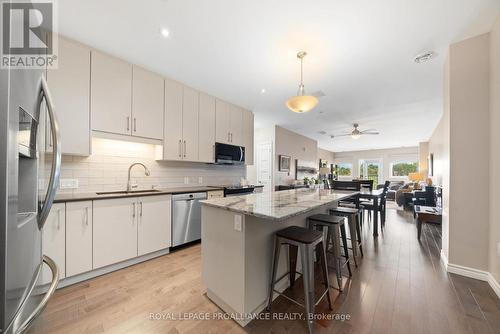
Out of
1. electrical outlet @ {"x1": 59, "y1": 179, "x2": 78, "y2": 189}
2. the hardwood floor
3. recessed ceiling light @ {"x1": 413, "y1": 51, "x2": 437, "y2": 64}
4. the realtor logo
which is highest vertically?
recessed ceiling light @ {"x1": 413, "y1": 51, "x2": 437, "y2": 64}

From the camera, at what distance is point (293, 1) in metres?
1.63

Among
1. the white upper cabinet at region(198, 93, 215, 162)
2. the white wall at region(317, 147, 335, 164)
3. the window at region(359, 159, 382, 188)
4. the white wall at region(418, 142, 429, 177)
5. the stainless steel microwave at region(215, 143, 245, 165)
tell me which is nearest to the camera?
the white upper cabinet at region(198, 93, 215, 162)

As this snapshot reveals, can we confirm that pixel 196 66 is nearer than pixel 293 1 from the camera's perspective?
No

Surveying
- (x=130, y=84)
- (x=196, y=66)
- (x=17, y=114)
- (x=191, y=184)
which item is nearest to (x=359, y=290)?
(x=17, y=114)

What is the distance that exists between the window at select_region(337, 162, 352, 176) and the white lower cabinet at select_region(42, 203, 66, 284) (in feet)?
38.9

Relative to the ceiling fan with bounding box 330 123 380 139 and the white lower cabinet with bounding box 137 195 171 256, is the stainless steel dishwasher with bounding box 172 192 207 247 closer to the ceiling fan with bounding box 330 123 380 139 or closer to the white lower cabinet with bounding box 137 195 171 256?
the white lower cabinet with bounding box 137 195 171 256

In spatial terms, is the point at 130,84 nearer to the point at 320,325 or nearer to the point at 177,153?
the point at 177,153

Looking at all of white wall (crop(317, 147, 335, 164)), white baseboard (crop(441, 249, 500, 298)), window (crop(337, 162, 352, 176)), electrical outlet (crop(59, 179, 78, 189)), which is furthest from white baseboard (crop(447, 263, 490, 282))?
window (crop(337, 162, 352, 176))

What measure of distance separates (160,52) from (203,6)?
0.93m

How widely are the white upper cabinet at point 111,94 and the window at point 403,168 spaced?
1151 centimetres

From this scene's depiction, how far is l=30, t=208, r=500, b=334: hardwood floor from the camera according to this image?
1461 mm

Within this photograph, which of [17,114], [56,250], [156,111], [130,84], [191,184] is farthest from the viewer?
[191,184]

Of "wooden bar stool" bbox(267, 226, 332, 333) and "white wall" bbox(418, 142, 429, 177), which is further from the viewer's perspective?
"white wall" bbox(418, 142, 429, 177)

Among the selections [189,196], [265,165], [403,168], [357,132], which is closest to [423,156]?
[403,168]
